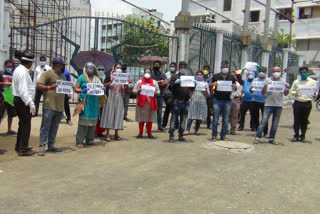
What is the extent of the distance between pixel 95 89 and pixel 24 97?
1.52 metres

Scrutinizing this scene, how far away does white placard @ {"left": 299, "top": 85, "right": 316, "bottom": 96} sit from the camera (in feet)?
28.0

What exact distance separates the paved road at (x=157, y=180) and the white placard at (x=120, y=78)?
1.33 metres

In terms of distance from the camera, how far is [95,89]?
6.96 metres

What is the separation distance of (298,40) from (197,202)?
38.4 meters

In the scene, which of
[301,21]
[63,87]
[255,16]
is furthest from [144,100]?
→ [255,16]

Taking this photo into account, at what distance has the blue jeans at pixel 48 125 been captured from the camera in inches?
246

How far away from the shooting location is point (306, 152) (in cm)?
768

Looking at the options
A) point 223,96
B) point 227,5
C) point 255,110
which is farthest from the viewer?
point 227,5

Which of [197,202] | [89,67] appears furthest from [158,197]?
[89,67]

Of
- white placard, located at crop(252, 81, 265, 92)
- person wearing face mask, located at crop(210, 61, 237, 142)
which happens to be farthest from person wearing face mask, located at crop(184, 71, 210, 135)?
white placard, located at crop(252, 81, 265, 92)

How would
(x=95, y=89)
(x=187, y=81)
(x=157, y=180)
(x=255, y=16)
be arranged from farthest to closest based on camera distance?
1. (x=255, y=16)
2. (x=187, y=81)
3. (x=95, y=89)
4. (x=157, y=180)

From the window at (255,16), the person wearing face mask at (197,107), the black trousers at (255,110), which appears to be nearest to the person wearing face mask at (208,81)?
the person wearing face mask at (197,107)

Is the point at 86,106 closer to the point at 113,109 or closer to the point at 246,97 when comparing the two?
the point at 113,109

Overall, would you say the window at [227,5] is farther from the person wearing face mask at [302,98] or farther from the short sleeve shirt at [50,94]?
the short sleeve shirt at [50,94]
